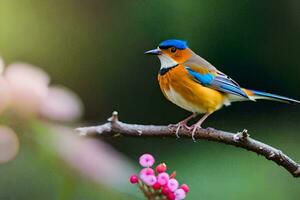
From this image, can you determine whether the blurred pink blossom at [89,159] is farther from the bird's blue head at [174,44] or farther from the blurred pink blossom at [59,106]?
the bird's blue head at [174,44]

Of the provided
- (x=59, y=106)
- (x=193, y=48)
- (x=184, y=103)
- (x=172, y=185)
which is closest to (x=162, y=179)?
(x=172, y=185)

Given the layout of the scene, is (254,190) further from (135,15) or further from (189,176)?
(135,15)

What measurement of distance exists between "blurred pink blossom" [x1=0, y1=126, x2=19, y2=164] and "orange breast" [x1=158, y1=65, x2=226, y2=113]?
118 centimetres

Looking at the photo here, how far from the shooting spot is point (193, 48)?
4152 mm

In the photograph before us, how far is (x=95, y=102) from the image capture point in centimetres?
434

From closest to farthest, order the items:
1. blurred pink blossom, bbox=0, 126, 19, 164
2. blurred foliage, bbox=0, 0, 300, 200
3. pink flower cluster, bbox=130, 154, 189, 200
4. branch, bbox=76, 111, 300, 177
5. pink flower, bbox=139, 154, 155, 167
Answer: blurred pink blossom, bbox=0, 126, 19, 164 < pink flower cluster, bbox=130, 154, 189, 200 < pink flower, bbox=139, 154, 155, 167 < branch, bbox=76, 111, 300, 177 < blurred foliage, bbox=0, 0, 300, 200

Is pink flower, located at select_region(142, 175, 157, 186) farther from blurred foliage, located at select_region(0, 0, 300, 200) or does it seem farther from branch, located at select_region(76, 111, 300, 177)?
blurred foliage, located at select_region(0, 0, 300, 200)

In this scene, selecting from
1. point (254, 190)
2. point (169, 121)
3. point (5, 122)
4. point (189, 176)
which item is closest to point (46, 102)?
point (5, 122)

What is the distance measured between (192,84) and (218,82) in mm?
58

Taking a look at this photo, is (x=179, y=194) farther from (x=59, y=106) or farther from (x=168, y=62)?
(x=168, y=62)

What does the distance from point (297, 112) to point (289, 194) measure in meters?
1.26

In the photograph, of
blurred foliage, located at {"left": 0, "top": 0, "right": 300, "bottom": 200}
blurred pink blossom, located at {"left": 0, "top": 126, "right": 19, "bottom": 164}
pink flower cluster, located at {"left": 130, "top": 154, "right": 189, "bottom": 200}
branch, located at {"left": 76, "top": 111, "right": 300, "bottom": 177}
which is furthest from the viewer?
blurred foliage, located at {"left": 0, "top": 0, "right": 300, "bottom": 200}

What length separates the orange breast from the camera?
5.19 feet

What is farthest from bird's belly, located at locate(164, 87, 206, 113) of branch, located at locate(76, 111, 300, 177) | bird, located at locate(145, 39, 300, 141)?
branch, located at locate(76, 111, 300, 177)
